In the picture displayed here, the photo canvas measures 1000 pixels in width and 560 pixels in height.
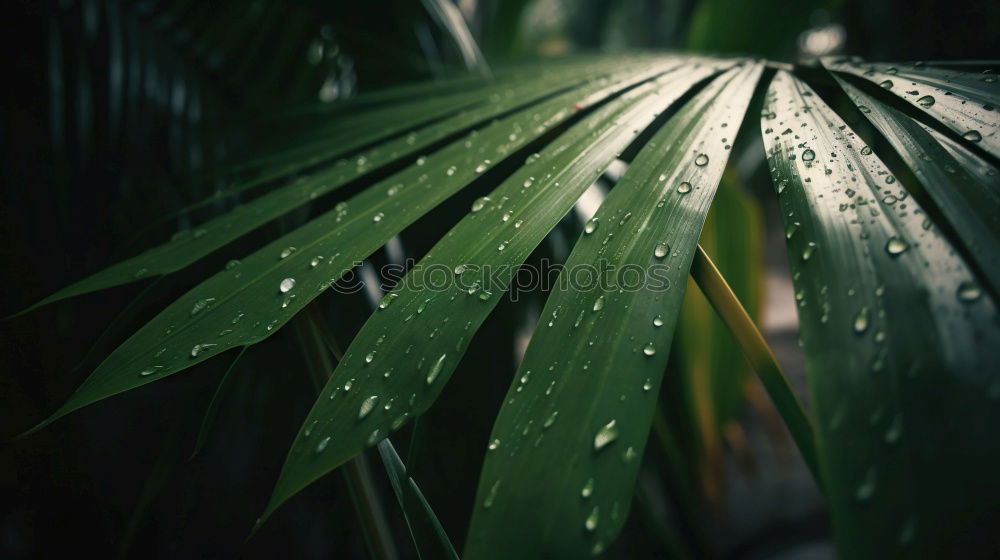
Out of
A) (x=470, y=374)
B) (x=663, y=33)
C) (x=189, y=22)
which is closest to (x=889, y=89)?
(x=470, y=374)

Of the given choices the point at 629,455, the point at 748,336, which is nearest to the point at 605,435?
the point at 629,455

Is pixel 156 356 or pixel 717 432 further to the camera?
pixel 717 432

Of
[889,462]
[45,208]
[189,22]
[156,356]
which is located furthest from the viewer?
[189,22]

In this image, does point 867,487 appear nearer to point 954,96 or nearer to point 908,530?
point 908,530

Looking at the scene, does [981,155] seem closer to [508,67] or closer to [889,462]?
[889,462]

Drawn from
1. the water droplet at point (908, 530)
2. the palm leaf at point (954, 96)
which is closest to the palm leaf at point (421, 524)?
the water droplet at point (908, 530)
